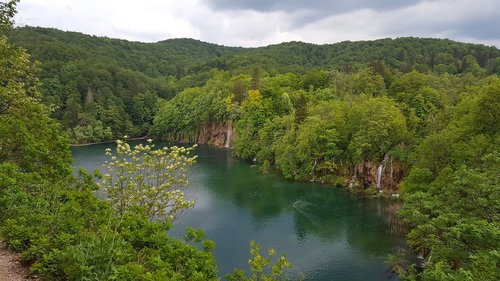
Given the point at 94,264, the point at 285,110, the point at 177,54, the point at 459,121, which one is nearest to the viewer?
the point at 94,264

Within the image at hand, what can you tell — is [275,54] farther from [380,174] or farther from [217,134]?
[380,174]

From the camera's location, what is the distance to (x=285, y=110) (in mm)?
65062

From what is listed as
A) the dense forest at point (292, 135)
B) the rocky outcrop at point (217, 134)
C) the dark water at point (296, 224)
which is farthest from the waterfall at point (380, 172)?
the rocky outcrop at point (217, 134)

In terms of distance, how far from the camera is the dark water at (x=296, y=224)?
2480 centimetres

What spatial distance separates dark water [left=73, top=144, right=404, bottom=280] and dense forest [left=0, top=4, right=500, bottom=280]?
97.3 inches

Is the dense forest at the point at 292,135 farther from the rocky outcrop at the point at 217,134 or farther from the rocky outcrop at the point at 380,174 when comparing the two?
the rocky outcrop at the point at 217,134

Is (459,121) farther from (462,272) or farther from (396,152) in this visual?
(462,272)

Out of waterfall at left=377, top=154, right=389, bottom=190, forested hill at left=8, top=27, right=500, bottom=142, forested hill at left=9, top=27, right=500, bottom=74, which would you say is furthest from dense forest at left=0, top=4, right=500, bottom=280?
forested hill at left=9, top=27, right=500, bottom=74

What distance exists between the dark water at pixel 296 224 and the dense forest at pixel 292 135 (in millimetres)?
2472

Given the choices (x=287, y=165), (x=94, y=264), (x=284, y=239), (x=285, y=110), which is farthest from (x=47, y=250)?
(x=285, y=110)

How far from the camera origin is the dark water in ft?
81.4

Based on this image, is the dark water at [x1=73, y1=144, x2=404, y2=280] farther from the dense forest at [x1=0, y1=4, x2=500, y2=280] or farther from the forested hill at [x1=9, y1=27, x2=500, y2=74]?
the forested hill at [x1=9, y1=27, x2=500, y2=74]

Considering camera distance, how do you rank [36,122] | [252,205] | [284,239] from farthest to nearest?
1. [252,205]
2. [284,239]
3. [36,122]

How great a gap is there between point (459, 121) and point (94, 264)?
102ft
